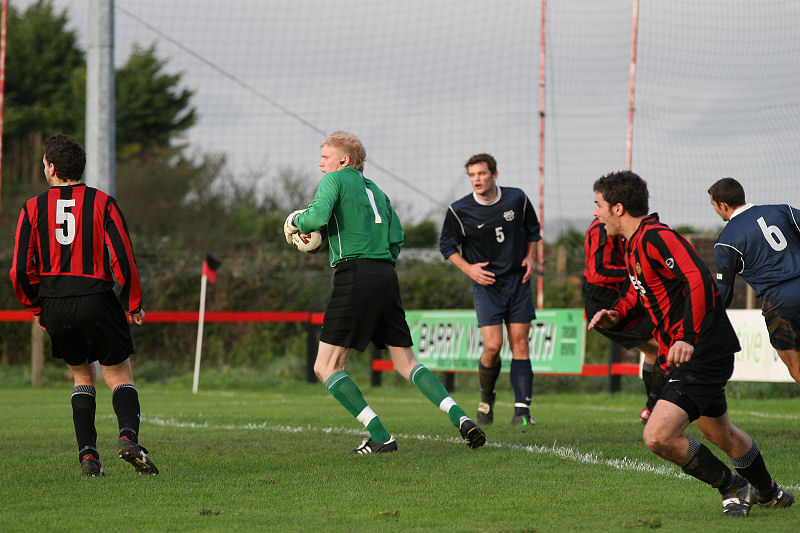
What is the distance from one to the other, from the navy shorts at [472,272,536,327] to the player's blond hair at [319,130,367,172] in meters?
2.46

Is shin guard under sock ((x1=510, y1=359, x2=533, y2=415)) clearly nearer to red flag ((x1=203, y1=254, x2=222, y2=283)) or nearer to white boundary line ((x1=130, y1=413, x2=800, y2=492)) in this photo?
white boundary line ((x1=130, y1=413, x2=800, y2=492))

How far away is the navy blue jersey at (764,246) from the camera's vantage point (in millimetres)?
6598

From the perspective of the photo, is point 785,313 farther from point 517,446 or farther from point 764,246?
point 517,446

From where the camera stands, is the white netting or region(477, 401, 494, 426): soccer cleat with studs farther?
the white netting

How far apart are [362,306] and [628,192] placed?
2.15m

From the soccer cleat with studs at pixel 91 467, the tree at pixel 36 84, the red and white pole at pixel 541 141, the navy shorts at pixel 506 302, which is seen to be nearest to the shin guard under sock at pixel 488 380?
the navy shorts at pixel 506 302

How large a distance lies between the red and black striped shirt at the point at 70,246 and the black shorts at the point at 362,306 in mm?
1337

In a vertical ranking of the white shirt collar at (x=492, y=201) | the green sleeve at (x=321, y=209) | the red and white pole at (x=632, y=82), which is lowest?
the green sleeve at (x=321, y=209)

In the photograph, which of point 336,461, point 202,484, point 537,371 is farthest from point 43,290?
point 537,371

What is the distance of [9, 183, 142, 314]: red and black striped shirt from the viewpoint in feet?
18.7

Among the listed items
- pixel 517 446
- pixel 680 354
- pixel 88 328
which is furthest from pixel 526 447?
pixel 88 328

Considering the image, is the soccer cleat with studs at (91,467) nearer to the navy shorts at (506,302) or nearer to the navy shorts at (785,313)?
the navy shorts at (506,302)

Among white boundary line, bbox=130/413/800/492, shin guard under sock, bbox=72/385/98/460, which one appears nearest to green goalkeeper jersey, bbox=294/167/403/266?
white boundary line, bbox=130/413/800/492

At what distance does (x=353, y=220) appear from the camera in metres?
6.60
